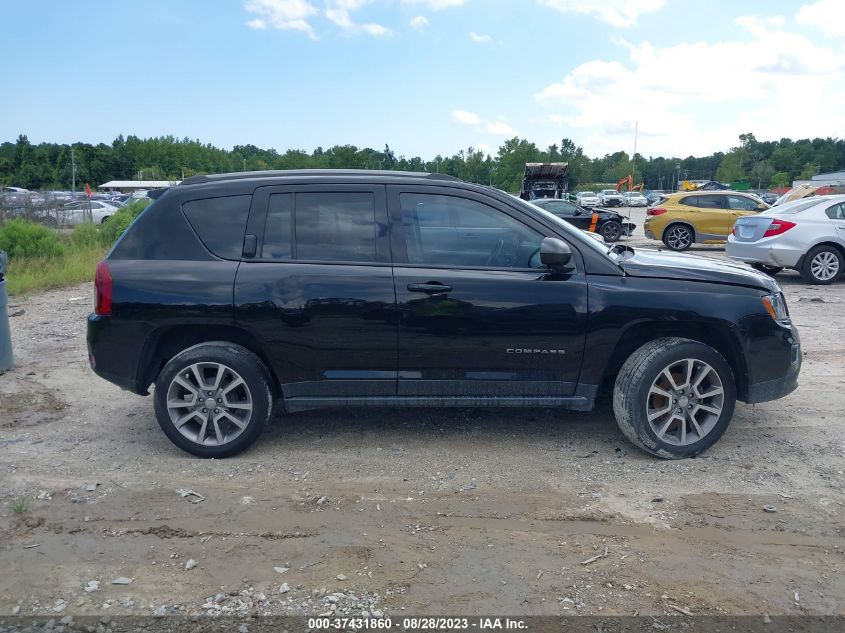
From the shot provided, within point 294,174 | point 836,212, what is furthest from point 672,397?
point 836,212

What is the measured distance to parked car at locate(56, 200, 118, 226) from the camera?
19547mm

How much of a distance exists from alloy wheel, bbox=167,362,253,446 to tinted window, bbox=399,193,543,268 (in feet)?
4.78

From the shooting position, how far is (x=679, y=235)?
59.1 feet

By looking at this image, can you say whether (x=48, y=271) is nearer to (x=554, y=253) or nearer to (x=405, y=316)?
(x=405, y=316)

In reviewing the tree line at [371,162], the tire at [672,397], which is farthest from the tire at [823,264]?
the tree line at [371,162]

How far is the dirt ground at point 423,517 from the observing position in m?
3.21

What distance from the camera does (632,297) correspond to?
457 cm

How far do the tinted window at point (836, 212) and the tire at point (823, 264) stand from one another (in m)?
0.53

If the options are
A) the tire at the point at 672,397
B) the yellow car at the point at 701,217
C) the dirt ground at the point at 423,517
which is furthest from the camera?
the yellow car at the point at 701,217

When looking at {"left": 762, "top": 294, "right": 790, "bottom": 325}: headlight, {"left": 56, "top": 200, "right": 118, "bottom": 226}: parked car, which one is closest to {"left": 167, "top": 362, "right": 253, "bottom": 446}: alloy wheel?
{"left": 762, "top": 294, "right": 790, "bottom": 325}: headlight

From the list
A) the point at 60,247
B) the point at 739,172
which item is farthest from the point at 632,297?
the point at 739,172

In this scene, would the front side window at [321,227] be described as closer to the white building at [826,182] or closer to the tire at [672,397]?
the tire at [672,397]

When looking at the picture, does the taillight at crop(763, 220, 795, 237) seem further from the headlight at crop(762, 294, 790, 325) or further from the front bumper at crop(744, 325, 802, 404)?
the front bumper at crop(744, 325, 802, 404)

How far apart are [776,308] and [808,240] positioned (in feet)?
27.3
